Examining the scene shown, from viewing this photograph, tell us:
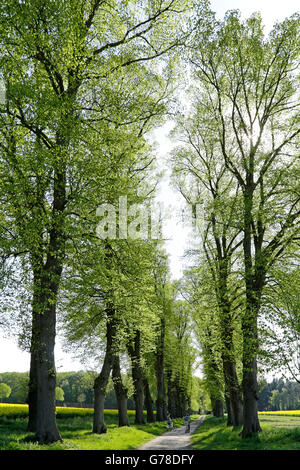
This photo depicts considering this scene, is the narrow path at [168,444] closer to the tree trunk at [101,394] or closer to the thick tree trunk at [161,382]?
the tree trunk at [101,394]

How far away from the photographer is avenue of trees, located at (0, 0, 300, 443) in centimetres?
1181

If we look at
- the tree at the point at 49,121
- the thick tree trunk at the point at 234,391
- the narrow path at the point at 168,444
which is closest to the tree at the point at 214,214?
the thick tree trunk at the point at 234,391

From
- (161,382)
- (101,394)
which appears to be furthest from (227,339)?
(161,382)

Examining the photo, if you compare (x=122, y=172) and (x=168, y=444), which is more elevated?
(x=122, y=172)

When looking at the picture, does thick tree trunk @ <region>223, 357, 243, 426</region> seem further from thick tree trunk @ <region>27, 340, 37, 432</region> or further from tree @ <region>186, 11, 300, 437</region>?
thick tree trunk @ <region>27, 340, 37, 432</region>

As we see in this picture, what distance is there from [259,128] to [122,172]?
25.4 feet

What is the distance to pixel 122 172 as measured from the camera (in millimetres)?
16734

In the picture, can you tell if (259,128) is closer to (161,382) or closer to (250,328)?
(250,328)

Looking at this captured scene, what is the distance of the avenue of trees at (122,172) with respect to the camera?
1181cm

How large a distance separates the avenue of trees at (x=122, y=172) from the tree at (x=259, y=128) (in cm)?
8

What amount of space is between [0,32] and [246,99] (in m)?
12.0

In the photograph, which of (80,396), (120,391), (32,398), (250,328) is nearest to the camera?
(250,328)

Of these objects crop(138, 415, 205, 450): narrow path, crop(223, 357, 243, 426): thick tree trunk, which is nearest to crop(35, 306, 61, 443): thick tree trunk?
crop(138, 415, 205, 450): narrow path

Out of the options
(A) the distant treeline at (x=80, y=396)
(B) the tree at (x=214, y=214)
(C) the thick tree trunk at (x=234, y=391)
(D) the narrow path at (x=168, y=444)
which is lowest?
(A) the distant treeline at (x=80, y=396)
